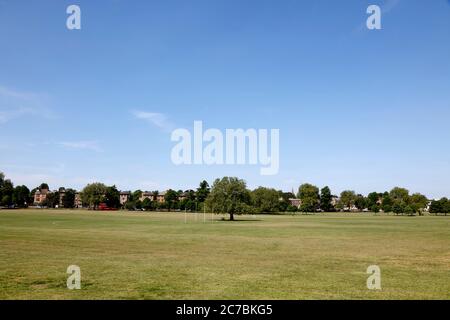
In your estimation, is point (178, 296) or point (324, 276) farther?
point (324, 276)

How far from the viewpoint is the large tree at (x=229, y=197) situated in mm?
86750

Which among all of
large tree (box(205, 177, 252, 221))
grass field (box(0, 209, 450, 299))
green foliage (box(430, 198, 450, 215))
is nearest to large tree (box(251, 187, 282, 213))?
green foliage (box(430, 198, 450, 215))

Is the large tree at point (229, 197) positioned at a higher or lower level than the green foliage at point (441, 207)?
higher

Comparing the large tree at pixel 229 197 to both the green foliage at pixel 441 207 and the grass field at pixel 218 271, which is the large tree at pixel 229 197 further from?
the green foliage at pixel 441 207

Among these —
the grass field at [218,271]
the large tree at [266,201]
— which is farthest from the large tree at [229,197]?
the large tree at [266,201]

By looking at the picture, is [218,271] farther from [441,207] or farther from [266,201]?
[441,207]

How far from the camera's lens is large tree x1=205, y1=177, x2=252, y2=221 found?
285 feet

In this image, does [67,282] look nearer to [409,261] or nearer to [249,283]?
[249,283]

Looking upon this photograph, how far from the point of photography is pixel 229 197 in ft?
286

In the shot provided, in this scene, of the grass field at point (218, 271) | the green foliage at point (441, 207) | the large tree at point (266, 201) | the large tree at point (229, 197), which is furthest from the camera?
the large tree at point (266, 201)

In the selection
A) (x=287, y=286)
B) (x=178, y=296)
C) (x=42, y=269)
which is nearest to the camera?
(x=178, y=296)
